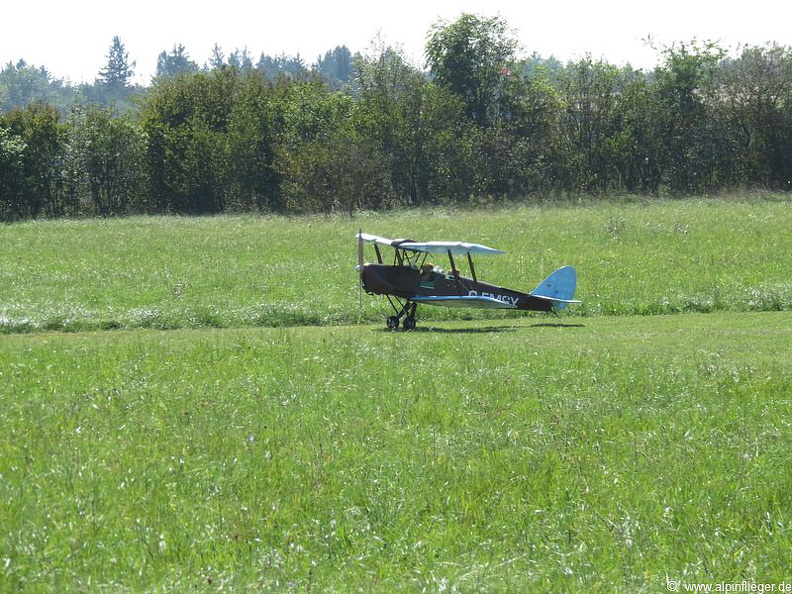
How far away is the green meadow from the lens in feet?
25.3

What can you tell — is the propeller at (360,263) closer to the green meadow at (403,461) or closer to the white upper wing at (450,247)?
the white upper wing at (450,247)

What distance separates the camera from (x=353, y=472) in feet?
32.3

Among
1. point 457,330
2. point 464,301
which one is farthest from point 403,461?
point 464,301

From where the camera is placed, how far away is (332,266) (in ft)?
115

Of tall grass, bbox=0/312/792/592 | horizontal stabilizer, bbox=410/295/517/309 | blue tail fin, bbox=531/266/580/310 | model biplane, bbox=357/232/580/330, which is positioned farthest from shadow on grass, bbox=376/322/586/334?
tall grass, bbox=0/312/792/592

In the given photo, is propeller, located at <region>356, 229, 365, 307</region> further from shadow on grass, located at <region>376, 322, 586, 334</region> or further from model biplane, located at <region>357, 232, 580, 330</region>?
shadow on grass, located at <region>376, 322, 586, 334</region>

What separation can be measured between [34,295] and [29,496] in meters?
23.4

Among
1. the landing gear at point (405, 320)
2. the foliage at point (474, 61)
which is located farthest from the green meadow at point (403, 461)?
the foliage at point (474, 61)

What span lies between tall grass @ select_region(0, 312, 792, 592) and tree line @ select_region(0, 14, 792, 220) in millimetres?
49399

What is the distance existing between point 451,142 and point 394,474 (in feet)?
198

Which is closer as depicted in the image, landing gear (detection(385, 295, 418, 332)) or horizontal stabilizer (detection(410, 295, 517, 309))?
horizontal stabilizer (detection(410, 295, 517, 309))

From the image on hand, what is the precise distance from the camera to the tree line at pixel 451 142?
221 ft

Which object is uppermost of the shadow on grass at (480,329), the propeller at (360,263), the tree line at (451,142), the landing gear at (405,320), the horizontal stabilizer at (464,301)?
the tree line at (451,142)

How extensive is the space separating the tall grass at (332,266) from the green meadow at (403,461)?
4.13m
